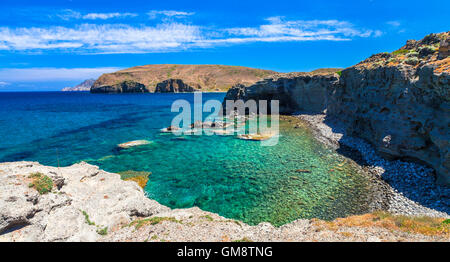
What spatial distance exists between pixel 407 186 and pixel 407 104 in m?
9.49

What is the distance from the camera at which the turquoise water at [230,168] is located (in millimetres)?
19172

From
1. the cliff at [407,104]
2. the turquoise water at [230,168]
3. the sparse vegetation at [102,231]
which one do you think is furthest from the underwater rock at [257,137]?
the sparse vegetation at [102,231]

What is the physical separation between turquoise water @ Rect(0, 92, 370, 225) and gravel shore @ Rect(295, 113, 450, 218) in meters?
1.89

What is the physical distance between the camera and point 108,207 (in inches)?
643

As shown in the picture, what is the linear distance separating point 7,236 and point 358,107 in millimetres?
42599

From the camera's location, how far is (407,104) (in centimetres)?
2395

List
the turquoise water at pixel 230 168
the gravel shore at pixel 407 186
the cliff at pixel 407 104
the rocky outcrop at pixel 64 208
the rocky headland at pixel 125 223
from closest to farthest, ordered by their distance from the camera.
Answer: the rocky headland at pixel 125 223 < the rocky outcrop at pixel 64 208 < the gravel shore at pixel 407 186 < the cliff at pixel 407 104 < the turquoise water at pixel 230 168

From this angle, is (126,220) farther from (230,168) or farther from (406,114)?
(406,114)

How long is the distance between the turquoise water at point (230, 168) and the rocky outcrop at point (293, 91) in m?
22.6

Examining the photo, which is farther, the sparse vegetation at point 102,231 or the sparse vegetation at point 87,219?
the sparse vegetation at point 87,219

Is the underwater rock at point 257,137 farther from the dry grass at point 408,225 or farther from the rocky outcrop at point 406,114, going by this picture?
the dry grass at point 408,225

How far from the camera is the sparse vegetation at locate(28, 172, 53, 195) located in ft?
49.2
